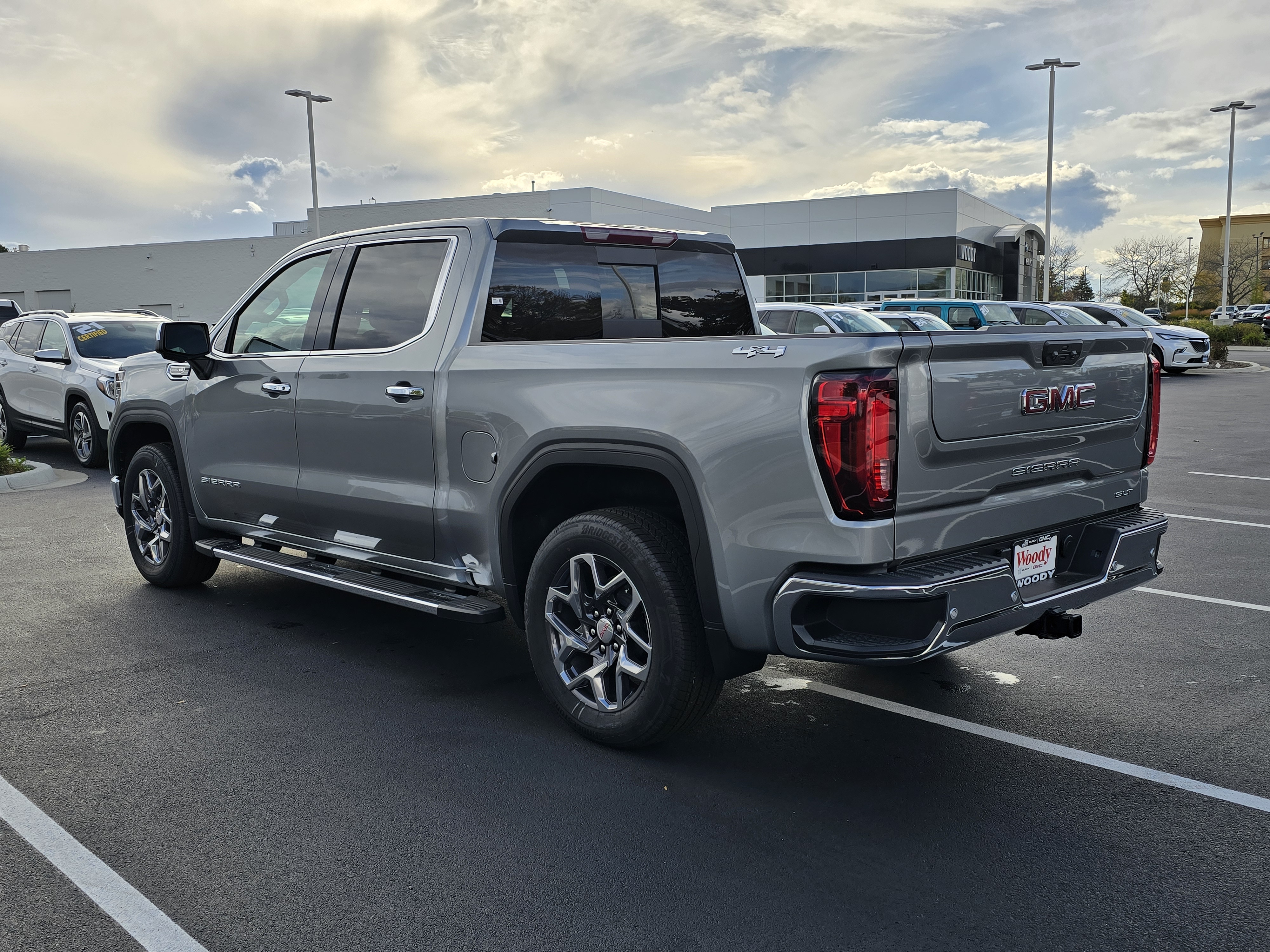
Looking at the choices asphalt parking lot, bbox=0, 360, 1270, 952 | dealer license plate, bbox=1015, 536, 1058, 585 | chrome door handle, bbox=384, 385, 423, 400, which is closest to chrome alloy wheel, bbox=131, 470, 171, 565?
asphalt parking lot, bbox=0, 360, 1270, 952

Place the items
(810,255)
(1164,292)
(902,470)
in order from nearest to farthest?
(902,470) → (810,255) → (1164,292)

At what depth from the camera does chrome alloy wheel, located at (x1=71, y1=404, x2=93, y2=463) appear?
41.9 ft

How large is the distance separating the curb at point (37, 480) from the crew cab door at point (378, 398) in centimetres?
726

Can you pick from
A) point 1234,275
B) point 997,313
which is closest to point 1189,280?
point 1234,275

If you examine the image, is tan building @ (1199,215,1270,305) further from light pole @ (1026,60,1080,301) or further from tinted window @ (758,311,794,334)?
tinted window @ (758,311,794,334)

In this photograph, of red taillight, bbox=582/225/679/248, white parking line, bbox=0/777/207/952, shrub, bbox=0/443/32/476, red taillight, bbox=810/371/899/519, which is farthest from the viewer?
shrub, bbox=0/443/32/476

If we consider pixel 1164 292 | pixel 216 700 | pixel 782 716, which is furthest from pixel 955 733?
Result: pixel 1164 292

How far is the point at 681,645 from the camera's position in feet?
12.6

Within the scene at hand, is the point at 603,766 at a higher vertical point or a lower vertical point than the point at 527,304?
lower

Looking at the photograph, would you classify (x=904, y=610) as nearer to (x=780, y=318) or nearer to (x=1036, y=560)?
(x=1036, y=560)

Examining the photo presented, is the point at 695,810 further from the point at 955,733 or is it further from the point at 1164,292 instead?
the point at 1164,292

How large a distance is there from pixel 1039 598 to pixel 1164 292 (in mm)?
87379

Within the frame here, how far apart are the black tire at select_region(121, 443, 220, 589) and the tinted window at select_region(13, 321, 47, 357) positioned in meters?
8.07

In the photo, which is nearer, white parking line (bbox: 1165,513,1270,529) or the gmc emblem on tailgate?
the gmc emblem on tailgate
